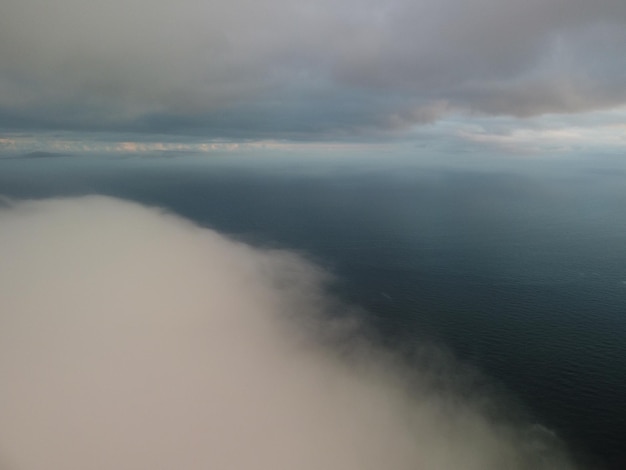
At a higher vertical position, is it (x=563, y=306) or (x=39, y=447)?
(x=563, y=306)

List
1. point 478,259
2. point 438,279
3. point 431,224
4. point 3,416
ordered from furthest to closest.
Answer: point 431,224 < point 478,259 < point 438,279 < point 3,416

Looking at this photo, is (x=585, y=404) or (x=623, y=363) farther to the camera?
(x=623, y=363)

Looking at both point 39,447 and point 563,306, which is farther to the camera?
point 563,306

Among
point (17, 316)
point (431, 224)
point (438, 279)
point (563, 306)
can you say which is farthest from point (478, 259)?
point (17, 316)

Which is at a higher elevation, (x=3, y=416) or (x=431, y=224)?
(x=431, y=224)

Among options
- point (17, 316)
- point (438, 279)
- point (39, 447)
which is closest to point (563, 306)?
point (438, 279)

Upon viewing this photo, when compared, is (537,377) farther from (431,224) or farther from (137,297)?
(431,224)

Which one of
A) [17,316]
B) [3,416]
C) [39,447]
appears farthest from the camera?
[17,316]

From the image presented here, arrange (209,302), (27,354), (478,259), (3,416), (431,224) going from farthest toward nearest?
(431,224)
(478,259)
(209,302)
(27,354)
(3,416)

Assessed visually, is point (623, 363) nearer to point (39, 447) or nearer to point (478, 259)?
point (478, 259)
